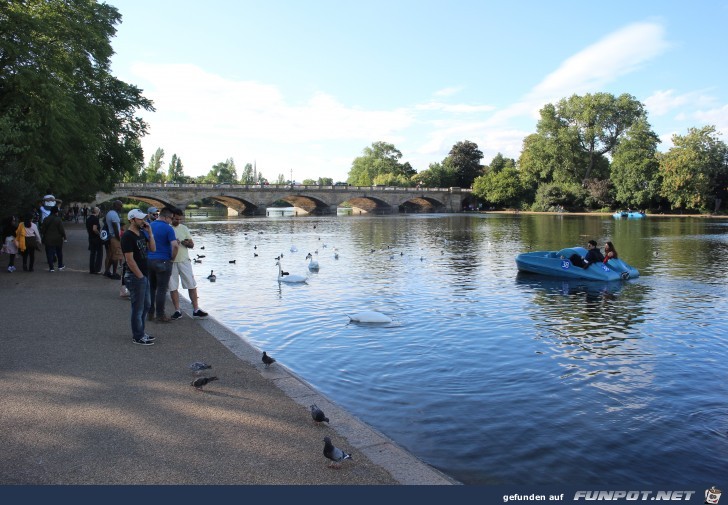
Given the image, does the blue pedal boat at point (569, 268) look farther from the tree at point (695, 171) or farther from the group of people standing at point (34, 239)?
the tree at point (695, 171)

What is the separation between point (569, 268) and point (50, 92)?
1923 cm

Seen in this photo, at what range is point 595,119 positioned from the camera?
8406cm

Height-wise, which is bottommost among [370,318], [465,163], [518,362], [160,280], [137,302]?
[518,362]

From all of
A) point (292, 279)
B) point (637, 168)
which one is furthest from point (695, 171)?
point (292, 279)

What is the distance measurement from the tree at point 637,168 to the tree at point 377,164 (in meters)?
63.1


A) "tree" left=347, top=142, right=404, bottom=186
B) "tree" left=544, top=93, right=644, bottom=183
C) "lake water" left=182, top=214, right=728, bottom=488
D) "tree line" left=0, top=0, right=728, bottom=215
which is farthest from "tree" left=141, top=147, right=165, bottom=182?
"lake water" left=182, top=214, right=728, bottom=488

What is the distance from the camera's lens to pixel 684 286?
58.7ft

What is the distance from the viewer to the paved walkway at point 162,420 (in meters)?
4.56

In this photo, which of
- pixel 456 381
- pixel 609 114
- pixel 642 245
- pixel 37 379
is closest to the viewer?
pixel 37 379

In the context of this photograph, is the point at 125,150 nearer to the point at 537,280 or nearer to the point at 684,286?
the point at 537,280

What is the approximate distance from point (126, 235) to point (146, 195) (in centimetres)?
7003

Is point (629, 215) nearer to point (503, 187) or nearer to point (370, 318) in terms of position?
point (503, 187)

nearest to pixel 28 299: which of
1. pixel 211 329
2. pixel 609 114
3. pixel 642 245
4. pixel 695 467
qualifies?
pixel 211 329

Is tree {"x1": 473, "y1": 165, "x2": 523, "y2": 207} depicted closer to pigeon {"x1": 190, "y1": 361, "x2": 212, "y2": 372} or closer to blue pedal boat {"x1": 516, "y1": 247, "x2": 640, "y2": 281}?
blue pedal boat {"x1": 516, "y1": 247, "x2": 640, "y2": 281}
